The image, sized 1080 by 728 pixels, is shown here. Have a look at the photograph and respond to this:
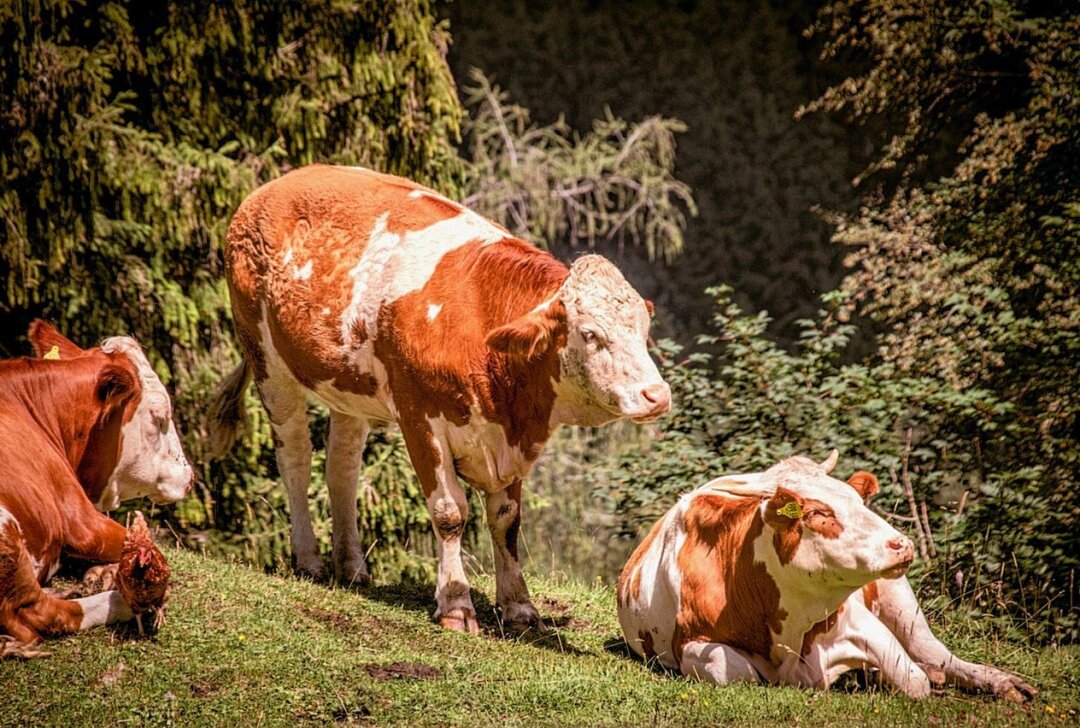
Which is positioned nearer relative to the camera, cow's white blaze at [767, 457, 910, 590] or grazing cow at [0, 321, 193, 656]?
cow's white blaze at [767, 457, 910, 590]

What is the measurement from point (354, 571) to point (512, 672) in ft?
7.44

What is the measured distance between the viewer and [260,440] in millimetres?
9523

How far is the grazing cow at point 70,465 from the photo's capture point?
5.18m

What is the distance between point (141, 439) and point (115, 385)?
377mm

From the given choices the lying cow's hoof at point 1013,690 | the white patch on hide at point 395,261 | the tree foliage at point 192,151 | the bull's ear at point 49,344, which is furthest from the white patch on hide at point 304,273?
the lying cow's hoof at point 1013,690

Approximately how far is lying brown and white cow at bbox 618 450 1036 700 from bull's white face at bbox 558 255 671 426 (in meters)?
0.63

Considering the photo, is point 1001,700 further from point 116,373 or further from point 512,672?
point 116,373

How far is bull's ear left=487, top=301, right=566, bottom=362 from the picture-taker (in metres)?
5.94

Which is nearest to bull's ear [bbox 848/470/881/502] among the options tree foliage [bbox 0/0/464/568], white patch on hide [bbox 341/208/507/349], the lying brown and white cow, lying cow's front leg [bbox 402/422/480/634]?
the lying brown and white cow

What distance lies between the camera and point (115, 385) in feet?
19.4

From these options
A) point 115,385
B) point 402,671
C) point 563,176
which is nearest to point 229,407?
point 115,385

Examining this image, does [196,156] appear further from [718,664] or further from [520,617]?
[718,664]

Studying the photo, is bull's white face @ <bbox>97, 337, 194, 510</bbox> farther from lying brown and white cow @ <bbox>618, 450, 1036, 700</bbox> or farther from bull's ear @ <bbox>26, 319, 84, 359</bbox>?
lying brown and white cow @ <bbox>618, 450, 1036, 700</bbox>

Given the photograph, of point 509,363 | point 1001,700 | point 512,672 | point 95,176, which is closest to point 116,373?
point 509,363
